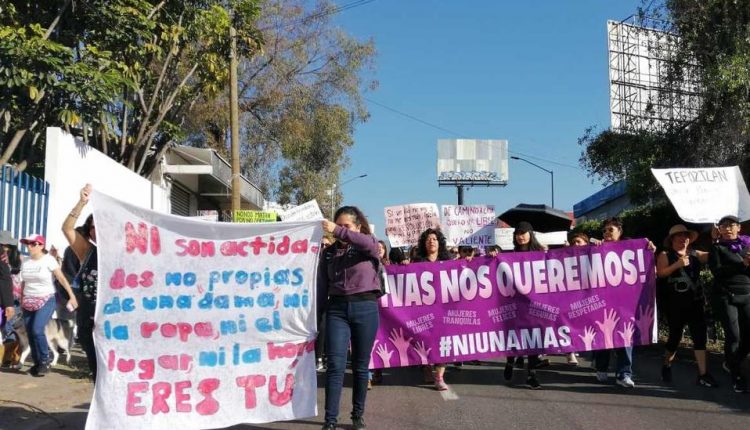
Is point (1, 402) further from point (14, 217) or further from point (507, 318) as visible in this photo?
point (507, 318)

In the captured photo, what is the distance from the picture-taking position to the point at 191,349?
5125mm

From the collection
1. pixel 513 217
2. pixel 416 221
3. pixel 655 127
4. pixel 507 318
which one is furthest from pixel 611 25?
pixel 507 318

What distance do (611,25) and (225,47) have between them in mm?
14594

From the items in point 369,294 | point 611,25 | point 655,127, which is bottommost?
point 369,294

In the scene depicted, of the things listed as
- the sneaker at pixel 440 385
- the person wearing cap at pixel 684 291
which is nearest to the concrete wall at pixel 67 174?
the sneaker at pixel 440 385

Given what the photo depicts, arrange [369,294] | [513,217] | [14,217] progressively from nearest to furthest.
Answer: [369,294]
[14,217]
[513,217]

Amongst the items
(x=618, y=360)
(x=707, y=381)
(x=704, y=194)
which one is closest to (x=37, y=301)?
(x=618, y=360)

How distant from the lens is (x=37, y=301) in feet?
27.3

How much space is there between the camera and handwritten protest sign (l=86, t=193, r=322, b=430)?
4988 mm

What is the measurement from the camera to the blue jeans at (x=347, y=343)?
5.43 meters

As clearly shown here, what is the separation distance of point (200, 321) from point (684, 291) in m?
4.90

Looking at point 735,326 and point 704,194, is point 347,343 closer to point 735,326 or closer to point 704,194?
point 735,326

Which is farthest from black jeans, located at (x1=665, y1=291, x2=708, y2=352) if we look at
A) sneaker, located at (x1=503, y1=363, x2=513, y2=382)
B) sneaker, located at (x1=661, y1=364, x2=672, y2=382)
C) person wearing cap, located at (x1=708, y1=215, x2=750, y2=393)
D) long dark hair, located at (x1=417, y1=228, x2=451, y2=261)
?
long dark hair, located at (x1=417, y1=228, x2=451, y2=261)

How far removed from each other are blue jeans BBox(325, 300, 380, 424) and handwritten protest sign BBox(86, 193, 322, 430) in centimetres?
19
